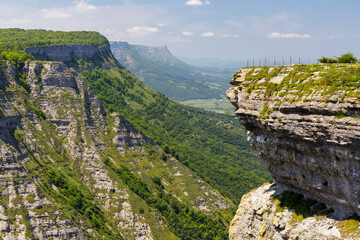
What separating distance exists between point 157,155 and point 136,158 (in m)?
→ 13.2

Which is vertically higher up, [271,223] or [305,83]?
[305,83]

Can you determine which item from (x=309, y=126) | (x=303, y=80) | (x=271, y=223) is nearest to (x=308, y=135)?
(x=309, y=126)

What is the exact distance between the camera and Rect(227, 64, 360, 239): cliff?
3130 cm

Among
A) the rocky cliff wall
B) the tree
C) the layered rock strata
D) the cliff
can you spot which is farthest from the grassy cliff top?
the rocky cliff wall

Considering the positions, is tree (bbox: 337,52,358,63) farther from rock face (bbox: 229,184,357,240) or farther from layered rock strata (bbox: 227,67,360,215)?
rock face (bbox: 229,184,357,240)

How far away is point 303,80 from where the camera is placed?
38094 millimetres

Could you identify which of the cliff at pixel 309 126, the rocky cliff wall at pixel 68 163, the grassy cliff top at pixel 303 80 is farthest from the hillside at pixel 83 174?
the grassy cliff top at pixel 303 80

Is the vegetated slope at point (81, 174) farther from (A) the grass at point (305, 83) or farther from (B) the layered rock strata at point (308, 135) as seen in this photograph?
(A) the grass at point (305, 83)

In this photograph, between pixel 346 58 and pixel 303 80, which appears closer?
pixel 303 80

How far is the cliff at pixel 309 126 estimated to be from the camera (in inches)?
1232

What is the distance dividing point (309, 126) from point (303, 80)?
6.94m

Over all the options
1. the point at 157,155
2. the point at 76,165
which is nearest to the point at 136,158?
the point at 157,155

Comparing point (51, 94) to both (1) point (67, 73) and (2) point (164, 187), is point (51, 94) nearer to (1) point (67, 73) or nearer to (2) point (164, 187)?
(1) point (67, 73)

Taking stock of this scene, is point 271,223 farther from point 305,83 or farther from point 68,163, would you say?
point 68,163
